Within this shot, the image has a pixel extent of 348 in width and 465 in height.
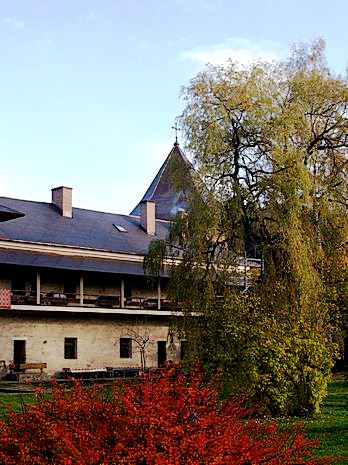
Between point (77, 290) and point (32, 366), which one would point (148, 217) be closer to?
point (77, 290)

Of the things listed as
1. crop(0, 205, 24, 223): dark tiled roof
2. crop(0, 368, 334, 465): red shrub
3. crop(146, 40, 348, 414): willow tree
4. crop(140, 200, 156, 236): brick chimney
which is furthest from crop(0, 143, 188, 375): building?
crop(0, 368, 334, 465): red shrub

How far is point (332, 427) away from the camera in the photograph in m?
14.6

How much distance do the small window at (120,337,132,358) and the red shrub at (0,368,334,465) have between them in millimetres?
29392

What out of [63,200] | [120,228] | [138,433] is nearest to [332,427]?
[138,433]

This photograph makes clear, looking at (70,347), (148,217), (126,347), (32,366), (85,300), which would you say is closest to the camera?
(32,366)

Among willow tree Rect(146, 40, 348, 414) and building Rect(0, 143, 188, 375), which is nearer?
willow tree Rect(146, 40, 348, 414)

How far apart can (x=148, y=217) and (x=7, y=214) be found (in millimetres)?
10833

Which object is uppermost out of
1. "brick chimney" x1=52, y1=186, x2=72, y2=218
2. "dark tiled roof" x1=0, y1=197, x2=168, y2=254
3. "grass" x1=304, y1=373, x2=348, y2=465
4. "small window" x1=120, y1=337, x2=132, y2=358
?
"brick chimney" x1=52, y1=186, x2=72, y2=218

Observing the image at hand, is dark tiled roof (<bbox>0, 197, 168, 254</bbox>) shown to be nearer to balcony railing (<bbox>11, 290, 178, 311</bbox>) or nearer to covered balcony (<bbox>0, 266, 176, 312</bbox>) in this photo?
covered balcony (<bbox>0, 266, 176, 312</bbox>)

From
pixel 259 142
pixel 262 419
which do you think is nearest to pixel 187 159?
pixel 259 142

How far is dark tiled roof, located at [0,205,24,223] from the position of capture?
3053 cm

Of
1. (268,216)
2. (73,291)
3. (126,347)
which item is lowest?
(126,347)

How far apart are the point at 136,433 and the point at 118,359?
2987cm

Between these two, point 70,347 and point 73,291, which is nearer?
point 70,347
